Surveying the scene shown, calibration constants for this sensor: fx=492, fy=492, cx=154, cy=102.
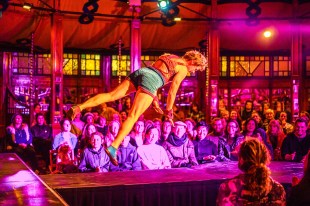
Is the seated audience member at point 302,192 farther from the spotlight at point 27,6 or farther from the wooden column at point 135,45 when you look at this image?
the wooden column at point 135,45

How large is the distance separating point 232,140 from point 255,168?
4.61 meters

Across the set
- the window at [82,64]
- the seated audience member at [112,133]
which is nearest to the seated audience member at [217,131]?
the seated audience member at [112,133]

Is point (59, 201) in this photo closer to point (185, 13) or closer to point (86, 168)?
point (86, 168)

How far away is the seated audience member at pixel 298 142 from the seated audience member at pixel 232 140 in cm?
74

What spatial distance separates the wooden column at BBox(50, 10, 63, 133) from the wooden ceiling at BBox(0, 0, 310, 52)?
13.2 inches

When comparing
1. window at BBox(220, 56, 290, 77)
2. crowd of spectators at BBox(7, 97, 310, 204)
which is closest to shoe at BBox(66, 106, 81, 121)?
crowd of spectators at BBox(7, 97, 310, 204)

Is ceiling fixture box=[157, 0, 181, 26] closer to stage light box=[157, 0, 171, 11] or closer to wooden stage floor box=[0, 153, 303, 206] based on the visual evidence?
stage light box=[157, 0, 171, 11]

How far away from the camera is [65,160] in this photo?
7348 mm

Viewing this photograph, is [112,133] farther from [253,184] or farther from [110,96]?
[253,184]

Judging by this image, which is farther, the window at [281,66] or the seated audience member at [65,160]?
the window at [281,66]

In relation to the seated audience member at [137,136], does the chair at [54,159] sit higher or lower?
lower

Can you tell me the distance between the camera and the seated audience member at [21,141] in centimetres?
887

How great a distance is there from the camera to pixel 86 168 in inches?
267

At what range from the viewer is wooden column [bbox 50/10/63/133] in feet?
39.3
